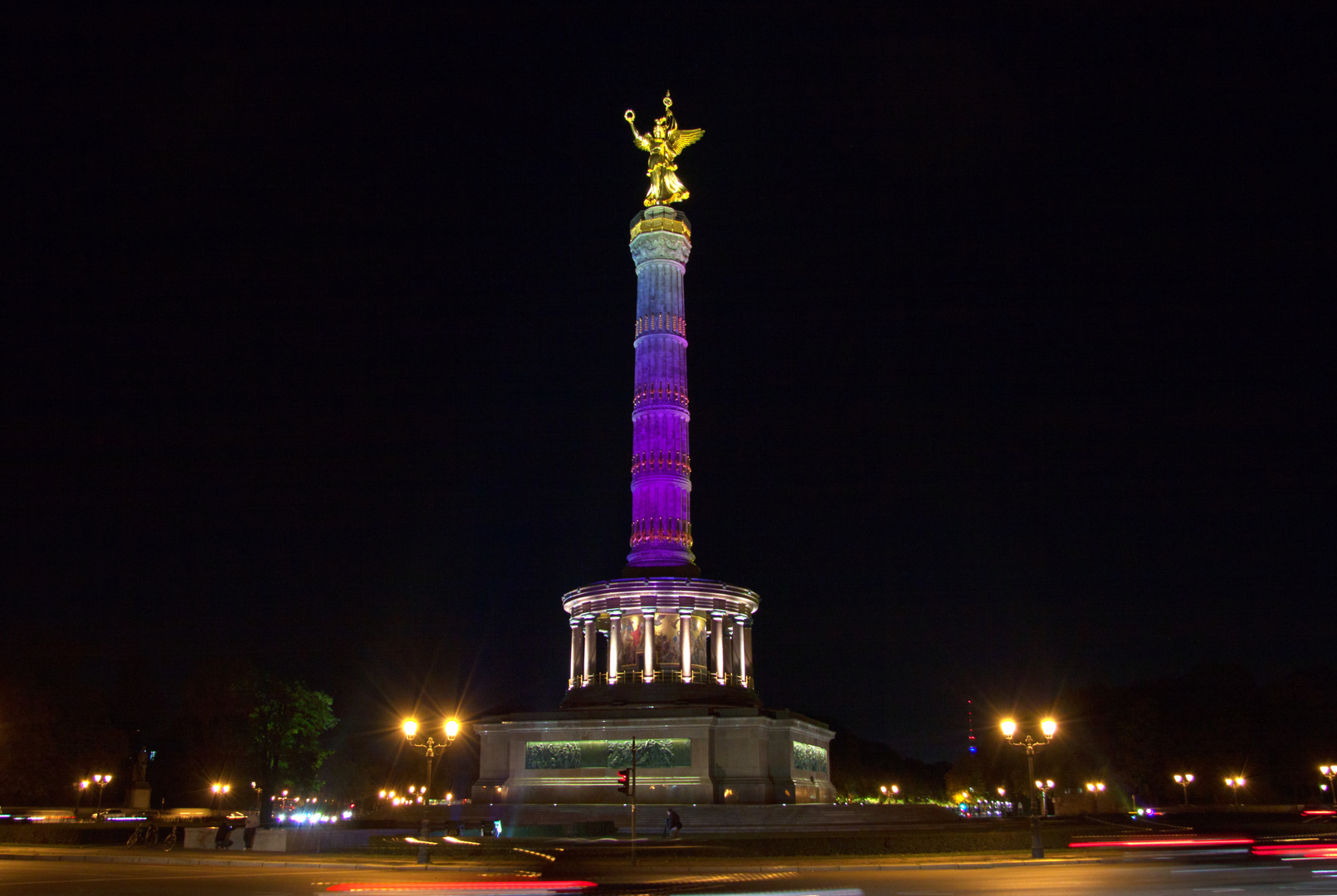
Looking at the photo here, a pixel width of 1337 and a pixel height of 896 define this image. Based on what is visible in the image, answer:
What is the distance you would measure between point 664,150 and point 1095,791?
5003cm

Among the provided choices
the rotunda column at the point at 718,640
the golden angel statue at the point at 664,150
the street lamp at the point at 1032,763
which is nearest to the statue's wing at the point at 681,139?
the golden angel statue at the point at 664,150

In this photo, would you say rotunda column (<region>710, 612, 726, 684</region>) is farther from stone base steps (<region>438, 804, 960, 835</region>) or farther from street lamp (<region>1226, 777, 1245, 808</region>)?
street lamp (<region>1226, 777, 1245, 808</region>)

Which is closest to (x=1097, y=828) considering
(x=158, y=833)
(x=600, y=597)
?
(x=600, y=597)

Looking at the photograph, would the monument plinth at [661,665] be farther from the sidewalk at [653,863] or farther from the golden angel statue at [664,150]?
the sidewalk at [653,863]

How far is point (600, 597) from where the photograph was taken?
48.5 metres

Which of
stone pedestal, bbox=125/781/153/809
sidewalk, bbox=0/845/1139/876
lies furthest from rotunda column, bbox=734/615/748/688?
stone pedestal, bbox=125/781/153/809

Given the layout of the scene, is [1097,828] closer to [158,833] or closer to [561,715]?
[561,715]

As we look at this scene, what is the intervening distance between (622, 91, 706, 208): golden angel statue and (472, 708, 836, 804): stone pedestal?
2805 cm

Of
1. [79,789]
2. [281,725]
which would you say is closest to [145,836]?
[281,725]

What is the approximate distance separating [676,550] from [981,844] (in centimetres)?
2575

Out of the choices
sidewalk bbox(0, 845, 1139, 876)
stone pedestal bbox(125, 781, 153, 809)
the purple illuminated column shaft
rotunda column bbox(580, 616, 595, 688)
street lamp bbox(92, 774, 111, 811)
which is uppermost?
the purple illuminated column shaft

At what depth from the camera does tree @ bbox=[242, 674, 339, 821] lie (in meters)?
50.8

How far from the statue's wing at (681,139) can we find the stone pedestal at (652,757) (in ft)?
103

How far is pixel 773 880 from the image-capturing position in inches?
727
